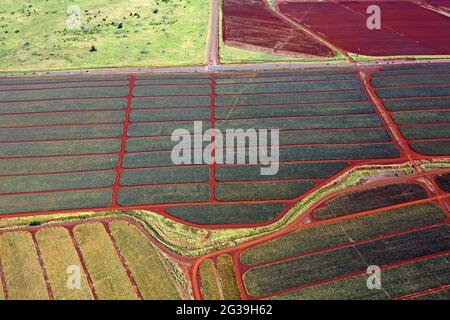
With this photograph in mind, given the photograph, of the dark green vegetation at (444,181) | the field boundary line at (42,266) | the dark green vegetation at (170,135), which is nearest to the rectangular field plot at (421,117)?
the dark green vegetation at (170,135)

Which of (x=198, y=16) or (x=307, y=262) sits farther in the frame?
(x=198, y=16)

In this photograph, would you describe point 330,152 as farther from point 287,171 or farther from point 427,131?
point 427,131

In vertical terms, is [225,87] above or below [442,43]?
below

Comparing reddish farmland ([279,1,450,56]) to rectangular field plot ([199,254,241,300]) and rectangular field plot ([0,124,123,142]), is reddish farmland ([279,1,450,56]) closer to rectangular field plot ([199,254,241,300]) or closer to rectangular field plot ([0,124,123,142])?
rectangular field plot ([0,124,123,142])

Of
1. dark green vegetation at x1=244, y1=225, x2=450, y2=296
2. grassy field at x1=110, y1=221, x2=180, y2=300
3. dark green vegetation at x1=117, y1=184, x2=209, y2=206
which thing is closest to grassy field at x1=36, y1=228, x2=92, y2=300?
grassy field at x1=110, y1=221, x2=180, y2=300

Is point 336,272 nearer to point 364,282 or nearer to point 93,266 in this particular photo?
point 364,282

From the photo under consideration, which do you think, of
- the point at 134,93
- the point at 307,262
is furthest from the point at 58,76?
the point at 307,262

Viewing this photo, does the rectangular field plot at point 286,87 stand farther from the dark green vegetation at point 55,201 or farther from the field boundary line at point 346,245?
the field boundary line at point 346,245
